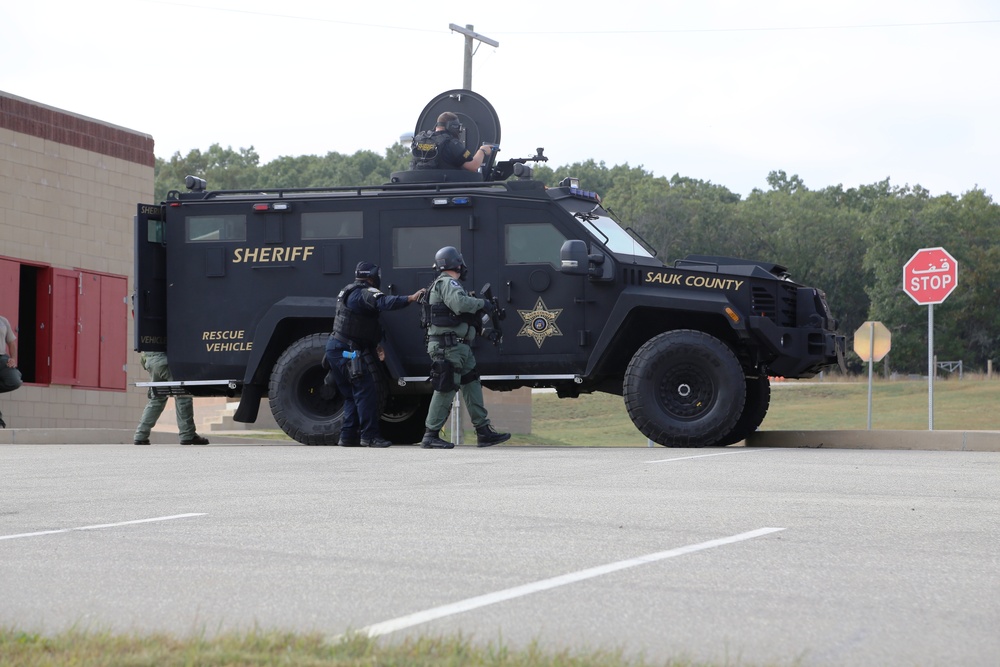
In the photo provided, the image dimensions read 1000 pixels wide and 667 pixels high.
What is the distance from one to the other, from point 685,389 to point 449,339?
7.47ft

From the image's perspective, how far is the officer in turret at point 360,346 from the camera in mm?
14539

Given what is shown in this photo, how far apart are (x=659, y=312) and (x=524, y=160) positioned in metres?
2.71

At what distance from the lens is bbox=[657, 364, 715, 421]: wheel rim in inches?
569

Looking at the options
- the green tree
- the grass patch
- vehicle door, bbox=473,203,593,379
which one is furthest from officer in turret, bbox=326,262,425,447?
the green tree

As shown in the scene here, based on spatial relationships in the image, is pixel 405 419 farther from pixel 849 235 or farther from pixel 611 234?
pixel 849 235

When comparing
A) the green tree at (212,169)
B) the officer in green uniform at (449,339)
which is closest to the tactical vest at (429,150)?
the officer in green uniform at (449,339)

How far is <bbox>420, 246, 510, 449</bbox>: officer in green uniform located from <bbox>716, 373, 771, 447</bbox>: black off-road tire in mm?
3039

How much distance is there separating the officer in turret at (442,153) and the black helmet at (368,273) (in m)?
1.99

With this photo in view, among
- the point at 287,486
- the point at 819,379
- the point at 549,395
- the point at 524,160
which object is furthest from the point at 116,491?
the point at 819,379

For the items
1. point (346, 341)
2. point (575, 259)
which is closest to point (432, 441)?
point (346, 341)

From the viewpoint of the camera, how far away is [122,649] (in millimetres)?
4570

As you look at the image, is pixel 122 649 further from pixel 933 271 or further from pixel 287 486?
pixel 933 271

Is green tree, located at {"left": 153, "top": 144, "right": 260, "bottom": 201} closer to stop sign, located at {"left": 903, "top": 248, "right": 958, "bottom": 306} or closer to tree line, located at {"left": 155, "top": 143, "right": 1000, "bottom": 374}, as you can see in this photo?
tree line, located at {"left": 155, "top": 143, "right": 1000, "bottom": 374}

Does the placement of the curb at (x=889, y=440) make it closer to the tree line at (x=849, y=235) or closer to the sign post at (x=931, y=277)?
the sign post at (x=931, y=277)
